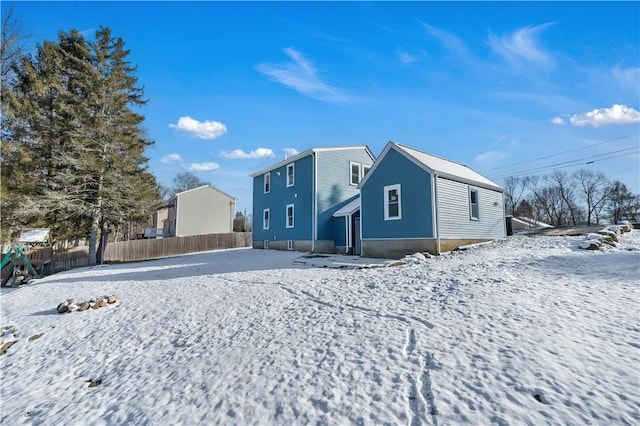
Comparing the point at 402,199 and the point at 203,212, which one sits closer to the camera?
the point at 402,199

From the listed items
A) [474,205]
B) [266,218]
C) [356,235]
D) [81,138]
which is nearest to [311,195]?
[356,235]

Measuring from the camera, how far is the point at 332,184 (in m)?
19.0

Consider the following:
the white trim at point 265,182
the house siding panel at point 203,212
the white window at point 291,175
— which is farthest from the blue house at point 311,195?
the house siding panel at point 203,212

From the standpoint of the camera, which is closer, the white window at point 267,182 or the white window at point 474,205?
the white window at point 474,205

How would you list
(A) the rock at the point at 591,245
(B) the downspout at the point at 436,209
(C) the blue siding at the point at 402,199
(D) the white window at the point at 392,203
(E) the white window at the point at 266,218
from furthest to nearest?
(E) the white window at the point at 266,218
(D) the white window at the point at 392,203
(C) the blue siding at the point at 402,199
(B) the downspout at the point at 436,209
(A) the rock at the point at 591,245

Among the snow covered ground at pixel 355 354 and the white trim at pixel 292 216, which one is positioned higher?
the white trim at pixel 292 216

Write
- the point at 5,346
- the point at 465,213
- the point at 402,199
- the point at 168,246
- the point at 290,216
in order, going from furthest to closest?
1. the point at 168,246
2. the point at 290,216
3. the point at 465,213
4. the point at 402,199
5. the point at 5,346

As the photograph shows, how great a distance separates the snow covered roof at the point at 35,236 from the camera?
58.4 ft

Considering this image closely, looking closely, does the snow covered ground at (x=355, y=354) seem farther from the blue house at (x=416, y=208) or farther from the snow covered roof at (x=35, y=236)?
the snow covered roof at (x=35, y=236)

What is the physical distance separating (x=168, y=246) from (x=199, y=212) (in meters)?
9.12

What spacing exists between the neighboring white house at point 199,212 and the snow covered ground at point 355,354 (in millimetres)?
26326

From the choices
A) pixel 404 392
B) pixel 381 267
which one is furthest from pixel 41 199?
pixel 404 392

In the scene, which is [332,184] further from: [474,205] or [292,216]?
[474,205]

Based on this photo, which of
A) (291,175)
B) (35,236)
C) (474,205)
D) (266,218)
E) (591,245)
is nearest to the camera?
(591,245)
